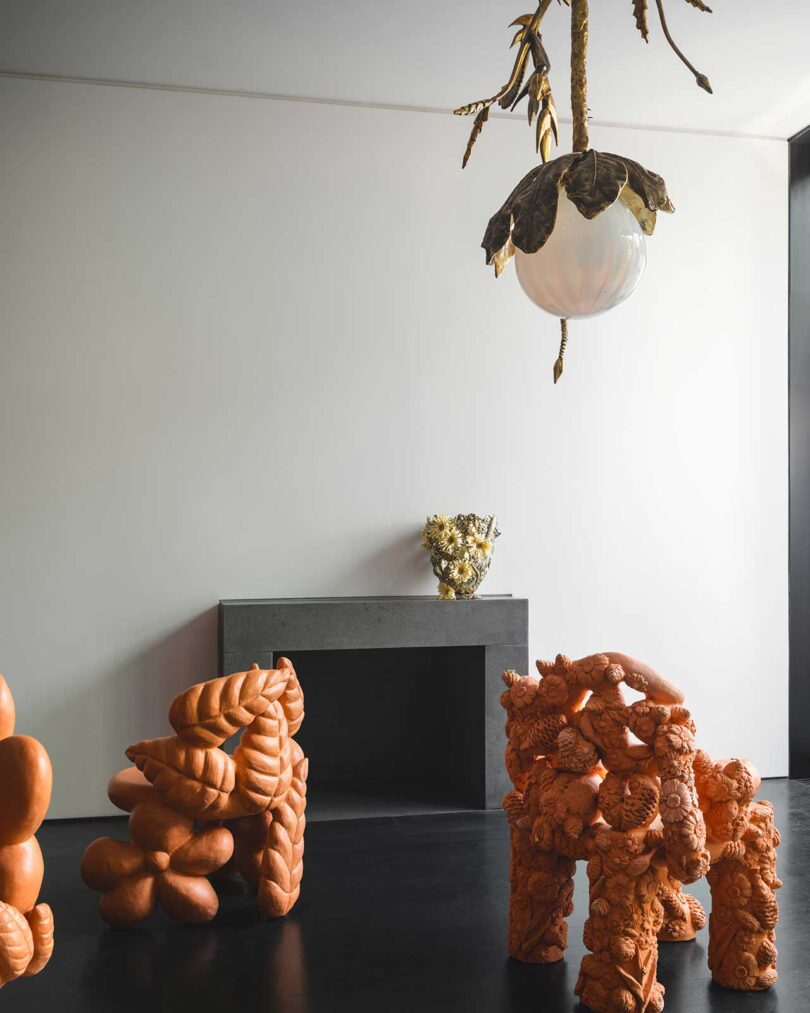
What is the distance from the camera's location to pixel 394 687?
4.68 metres

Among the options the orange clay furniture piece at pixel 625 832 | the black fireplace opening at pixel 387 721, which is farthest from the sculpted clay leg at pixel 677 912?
the black fireplace opening at pixel 387 721

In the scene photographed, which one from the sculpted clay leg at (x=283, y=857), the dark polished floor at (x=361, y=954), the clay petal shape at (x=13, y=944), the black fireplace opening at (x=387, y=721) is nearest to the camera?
the clay petal shape at (x=13, y=944)

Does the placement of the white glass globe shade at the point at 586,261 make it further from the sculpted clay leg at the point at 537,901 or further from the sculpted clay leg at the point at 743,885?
the sculpted clay leg at the point at 537,901

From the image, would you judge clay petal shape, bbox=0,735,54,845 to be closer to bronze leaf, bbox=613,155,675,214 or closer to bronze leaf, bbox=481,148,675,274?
bronze leaf, bbox=481,148,675,274

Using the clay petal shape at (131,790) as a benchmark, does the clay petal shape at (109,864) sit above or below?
below

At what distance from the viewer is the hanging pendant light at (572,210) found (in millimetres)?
1716

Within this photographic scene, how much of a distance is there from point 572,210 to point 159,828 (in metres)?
2.01

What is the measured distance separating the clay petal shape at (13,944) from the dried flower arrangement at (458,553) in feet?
8.15

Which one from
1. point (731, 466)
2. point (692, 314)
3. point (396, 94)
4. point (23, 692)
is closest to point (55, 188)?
point (396, 94)

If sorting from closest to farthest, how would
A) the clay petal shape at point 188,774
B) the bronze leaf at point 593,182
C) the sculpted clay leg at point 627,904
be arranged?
the bronze leaf at point 593,182
the sculpted clay leg at point 627,904
the clay petal shape at point 188,774

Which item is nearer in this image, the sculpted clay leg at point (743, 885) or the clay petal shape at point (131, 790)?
the sculpted clay leg at point (743, 885)

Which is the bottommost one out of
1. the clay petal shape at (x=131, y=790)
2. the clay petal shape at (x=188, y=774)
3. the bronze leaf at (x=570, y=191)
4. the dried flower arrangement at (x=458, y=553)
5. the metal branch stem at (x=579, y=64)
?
the clay petal shape at (x=131, y=790)

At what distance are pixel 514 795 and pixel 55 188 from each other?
3.06 metres

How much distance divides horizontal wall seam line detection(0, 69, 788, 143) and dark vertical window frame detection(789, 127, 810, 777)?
0.31m
